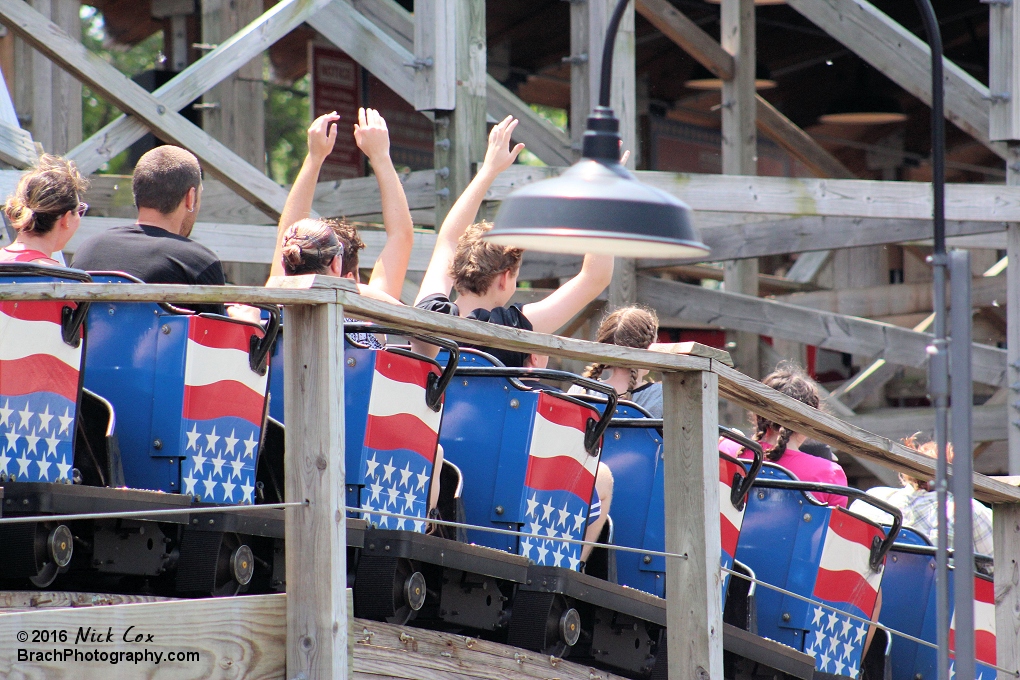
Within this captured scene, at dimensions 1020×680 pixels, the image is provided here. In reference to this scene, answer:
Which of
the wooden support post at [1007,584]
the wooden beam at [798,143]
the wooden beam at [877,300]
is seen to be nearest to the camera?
the wooden support post at [1007,584]

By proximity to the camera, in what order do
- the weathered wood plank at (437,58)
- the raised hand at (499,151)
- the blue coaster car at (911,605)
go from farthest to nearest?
the weathered wood plank at (437,58), the blue coaster car at (911,605), the raised hand at (499,151)

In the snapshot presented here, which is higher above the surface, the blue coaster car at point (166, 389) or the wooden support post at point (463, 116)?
the wooden support post at point (463, 116)

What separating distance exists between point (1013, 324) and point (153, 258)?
4.63 metres

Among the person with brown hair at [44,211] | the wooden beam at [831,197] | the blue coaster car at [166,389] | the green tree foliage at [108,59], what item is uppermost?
the green tree foliage at [108,59]

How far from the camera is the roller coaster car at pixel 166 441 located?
3.29 meters

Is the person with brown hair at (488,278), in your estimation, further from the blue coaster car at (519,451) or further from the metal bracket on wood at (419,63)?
the metal bracket on wood at (419,63)

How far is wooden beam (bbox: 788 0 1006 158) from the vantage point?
23.2ft

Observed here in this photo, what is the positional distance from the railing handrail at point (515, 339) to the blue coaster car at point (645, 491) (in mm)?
310

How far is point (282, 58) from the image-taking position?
11.0 meters

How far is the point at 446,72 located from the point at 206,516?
2.96 metres

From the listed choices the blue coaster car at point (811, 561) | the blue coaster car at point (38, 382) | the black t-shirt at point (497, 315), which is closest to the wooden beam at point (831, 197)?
the blue coaster car at point (811, 561)

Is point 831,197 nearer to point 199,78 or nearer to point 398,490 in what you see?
point 199,78

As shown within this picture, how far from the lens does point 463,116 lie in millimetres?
5828

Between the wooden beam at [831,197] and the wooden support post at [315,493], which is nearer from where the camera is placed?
the wooden support post at [315,493]
